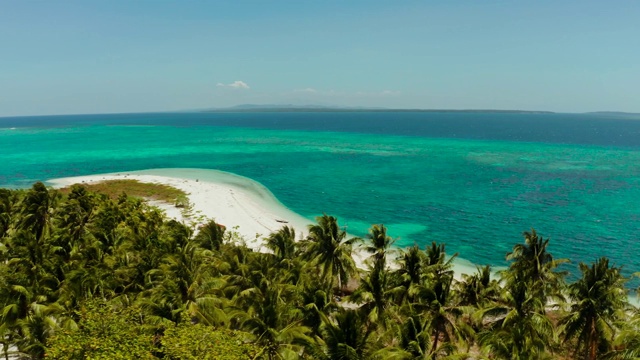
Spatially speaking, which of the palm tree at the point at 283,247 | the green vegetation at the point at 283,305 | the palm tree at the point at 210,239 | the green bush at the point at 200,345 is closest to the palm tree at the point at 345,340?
the green vegetation at the point at 283,305

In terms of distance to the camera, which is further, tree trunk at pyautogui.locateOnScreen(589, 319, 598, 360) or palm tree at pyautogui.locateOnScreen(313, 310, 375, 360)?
tree trunk at pyautogui.locateOnScreen(589, 319, 598, 360)

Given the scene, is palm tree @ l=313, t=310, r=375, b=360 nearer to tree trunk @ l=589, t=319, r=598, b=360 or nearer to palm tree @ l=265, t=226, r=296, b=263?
palm tree @ l=265, t=226, r=296, b=263

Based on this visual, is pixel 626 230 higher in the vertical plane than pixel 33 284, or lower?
lower

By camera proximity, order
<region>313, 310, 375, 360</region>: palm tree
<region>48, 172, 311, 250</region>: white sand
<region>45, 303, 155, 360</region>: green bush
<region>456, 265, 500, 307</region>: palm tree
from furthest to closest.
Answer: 1. <region>48, 172, 311, 250</region>: white sand
2. <region>456, 265, 500, 307</region>: palm tree
3. <region>313, 310, 375, 360</region>: palm tree
4. <region>45, 303, 155, 360</region>: green bush

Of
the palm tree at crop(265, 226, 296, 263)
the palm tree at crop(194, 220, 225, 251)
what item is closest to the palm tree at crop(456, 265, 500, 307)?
the palm tree at crop(265, 226, 296, 263)

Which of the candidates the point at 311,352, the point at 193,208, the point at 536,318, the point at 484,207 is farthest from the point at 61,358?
the point at 484,207

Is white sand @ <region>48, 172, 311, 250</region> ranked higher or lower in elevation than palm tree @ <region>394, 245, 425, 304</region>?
lower

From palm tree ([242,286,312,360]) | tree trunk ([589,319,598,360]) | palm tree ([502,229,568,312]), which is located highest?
palm tree ([502,229,568,312])

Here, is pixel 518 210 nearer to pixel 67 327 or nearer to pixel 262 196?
pixel 262 196
